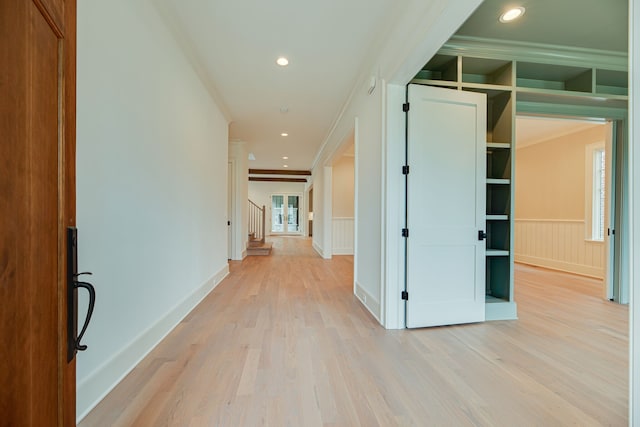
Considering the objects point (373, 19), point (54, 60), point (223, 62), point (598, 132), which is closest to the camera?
point (54, 60)

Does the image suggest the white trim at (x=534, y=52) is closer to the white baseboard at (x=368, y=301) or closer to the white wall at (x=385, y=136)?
the white wall at (x=385, y=136)

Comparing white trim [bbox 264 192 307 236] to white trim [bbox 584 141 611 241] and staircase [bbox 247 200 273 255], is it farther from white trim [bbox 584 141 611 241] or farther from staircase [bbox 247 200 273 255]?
white trim [bbox 584 141 611 241]

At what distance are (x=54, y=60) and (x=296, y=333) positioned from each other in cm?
224

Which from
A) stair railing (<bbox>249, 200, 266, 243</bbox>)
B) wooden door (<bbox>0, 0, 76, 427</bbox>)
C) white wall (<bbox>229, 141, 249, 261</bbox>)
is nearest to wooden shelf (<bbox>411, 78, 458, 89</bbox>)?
wooden door (<bbox>0, 0, 76, 427</bbox>)

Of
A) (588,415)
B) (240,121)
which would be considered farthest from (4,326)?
(240,121)

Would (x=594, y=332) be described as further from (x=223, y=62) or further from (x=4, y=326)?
(x=223, y=62)

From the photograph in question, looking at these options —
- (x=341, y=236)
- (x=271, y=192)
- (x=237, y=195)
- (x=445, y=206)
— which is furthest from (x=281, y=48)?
(x=271, y=192)

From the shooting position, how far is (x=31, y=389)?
0.61 meters

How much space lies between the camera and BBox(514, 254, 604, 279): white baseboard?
187 inches

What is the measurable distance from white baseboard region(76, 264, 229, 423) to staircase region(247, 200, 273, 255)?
4.24 metres

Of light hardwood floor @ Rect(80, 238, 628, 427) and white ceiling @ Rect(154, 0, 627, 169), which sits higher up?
white ceiling @ Rect(154, 0, 627, 169)

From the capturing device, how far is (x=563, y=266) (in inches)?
209

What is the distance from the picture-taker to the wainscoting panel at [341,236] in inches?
283

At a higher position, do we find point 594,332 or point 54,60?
point 54,60
